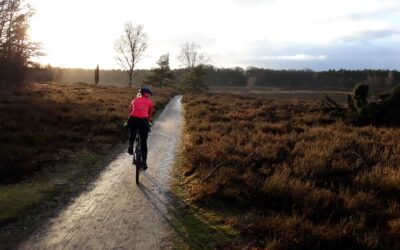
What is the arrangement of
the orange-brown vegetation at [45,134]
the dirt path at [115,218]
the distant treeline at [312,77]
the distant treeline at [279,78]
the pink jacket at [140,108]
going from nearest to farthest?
the dirt path at [115,218]
the pink jacket at [140,108]
the orange-brown vegetation at [45,134]
the distant treeline at [312,77]
the distant treeline at [279,78]

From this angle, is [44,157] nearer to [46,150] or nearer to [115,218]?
[46,150]

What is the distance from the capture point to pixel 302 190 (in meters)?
8.62

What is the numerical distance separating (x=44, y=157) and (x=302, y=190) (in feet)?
24.4

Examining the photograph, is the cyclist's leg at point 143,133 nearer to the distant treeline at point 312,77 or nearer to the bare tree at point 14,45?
the bare tree at point 14,45

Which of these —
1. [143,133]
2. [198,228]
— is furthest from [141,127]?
[198,228]

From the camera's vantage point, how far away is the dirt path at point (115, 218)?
6.67 meters

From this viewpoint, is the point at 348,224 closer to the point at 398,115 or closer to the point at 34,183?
the point at 34,183

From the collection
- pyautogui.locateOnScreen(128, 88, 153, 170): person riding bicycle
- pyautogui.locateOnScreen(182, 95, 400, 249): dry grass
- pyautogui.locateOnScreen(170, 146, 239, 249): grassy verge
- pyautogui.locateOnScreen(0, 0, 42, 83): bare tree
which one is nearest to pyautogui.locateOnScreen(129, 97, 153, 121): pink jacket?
pyautogui.locateOnScreen(128, 88, 153, 170): person riding bicycle

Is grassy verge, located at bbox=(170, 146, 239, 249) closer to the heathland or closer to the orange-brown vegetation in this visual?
the heathland

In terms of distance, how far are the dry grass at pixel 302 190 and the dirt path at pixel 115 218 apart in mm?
951

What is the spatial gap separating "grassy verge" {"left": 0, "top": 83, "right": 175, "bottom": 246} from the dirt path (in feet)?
1.32

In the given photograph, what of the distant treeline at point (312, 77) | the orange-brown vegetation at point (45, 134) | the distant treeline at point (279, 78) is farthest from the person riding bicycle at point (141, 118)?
the distant treeline at point (312, 77)

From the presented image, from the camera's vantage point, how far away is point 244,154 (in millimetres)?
12711

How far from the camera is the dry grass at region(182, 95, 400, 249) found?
6.56 meters
